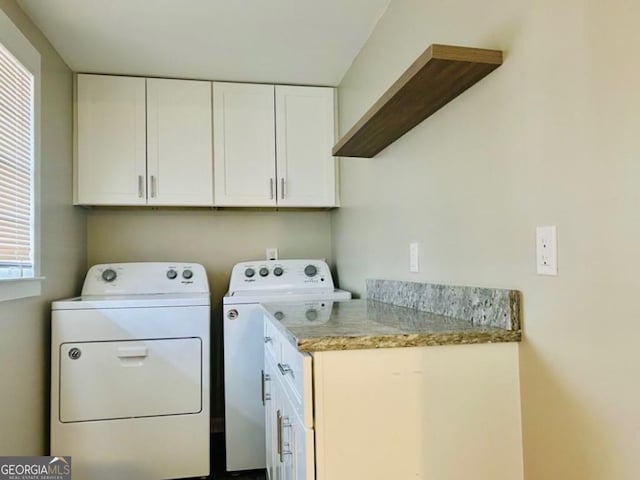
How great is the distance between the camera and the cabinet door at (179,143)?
102 inches

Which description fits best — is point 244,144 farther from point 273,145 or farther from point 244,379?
point 244,379

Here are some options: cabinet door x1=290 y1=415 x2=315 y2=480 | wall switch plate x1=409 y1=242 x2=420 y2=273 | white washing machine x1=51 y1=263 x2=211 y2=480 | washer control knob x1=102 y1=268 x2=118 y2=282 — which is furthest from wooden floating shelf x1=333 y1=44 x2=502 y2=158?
washer control knob x1=102 y1=268 x2=118 y2=282

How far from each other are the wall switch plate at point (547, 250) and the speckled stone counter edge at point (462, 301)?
4.6 inches

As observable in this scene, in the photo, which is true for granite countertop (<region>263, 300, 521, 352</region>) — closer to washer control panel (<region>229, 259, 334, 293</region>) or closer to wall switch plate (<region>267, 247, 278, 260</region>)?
washer control panel (<region>229, 259, 334, 293</region>)

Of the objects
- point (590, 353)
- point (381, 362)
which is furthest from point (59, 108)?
point (590, 353)

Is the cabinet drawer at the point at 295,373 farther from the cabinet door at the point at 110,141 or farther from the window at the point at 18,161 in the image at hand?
the cabinet door at the point at 110,141

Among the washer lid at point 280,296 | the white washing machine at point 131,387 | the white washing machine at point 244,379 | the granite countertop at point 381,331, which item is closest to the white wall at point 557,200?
the granite countertop at point 381,331

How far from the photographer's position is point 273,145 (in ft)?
8.94

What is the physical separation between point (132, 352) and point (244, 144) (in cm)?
133

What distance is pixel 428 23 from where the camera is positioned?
1569mm

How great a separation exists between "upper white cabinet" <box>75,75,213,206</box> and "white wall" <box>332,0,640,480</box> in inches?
60.1

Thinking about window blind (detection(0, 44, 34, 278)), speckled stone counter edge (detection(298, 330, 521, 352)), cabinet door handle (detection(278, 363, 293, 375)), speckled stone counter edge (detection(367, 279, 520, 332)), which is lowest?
cabinet door handle (detection(278, 363, 293, 375))

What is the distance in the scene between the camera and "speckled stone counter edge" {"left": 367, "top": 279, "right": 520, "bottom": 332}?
44.4 inches

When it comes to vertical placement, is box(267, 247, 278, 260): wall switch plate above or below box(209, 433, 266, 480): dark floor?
above
